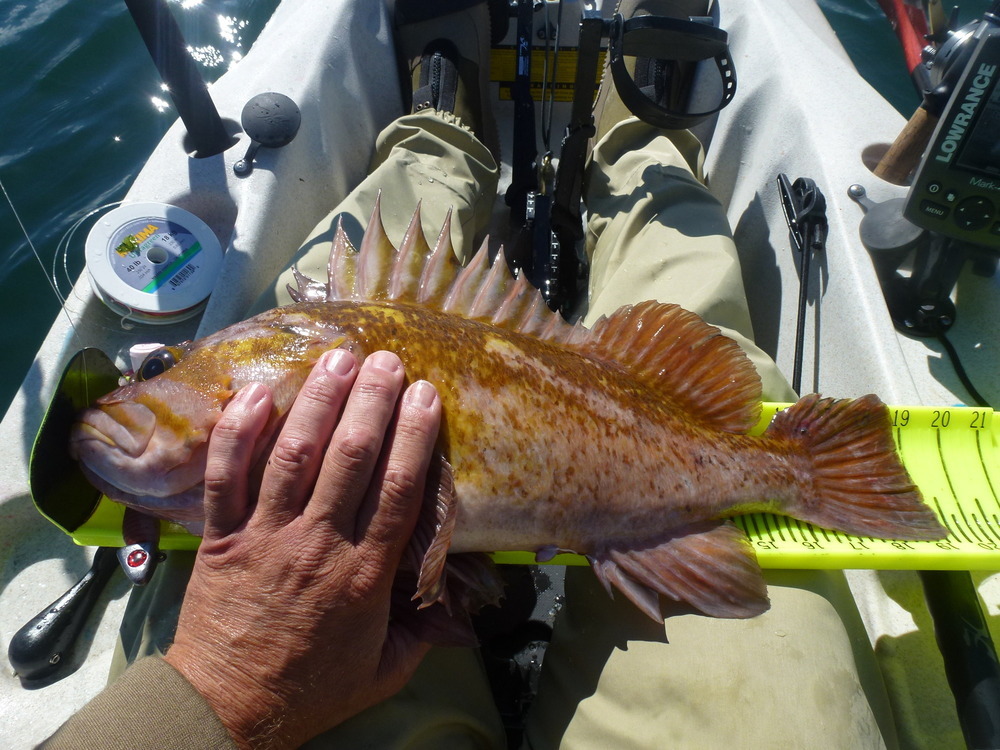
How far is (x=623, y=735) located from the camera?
1546mm

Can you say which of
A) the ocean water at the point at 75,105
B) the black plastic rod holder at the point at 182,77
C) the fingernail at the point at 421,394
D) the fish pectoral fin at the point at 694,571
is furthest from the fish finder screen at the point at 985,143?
the ocean water at the point at 75,105

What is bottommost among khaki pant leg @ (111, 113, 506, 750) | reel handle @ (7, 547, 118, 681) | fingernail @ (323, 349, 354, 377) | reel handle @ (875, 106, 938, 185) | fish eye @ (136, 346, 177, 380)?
reel handle @ (7, 547, 118, 681)

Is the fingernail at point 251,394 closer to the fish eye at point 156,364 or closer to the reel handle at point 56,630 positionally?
the fish eye at point 156,364

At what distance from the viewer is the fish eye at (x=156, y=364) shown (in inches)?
63.0

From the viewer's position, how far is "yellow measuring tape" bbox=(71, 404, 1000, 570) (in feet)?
5.44

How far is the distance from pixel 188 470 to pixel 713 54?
111 inches

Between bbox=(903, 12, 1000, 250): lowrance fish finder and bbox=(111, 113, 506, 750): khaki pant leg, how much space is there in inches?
72.8

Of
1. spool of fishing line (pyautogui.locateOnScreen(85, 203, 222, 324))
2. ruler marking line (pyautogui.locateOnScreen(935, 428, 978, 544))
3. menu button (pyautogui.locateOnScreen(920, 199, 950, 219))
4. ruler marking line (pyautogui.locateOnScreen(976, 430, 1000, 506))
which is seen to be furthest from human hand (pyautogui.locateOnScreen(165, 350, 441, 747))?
menu button (pyautogui.locateOnScreen(920, 199, 950, 219))

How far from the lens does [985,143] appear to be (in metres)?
1.99

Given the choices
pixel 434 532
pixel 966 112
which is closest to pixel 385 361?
pixel 434 532

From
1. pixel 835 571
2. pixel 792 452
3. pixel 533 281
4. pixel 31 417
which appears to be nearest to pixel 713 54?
pixel 533 281

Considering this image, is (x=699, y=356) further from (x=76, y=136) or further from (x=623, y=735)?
(x=76, y=136)

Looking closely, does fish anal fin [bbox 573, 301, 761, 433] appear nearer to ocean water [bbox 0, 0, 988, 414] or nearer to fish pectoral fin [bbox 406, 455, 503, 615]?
fish pectoral fin [bbox 406, 455, 503, 615]

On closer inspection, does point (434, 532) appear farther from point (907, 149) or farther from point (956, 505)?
point (907, 149)
